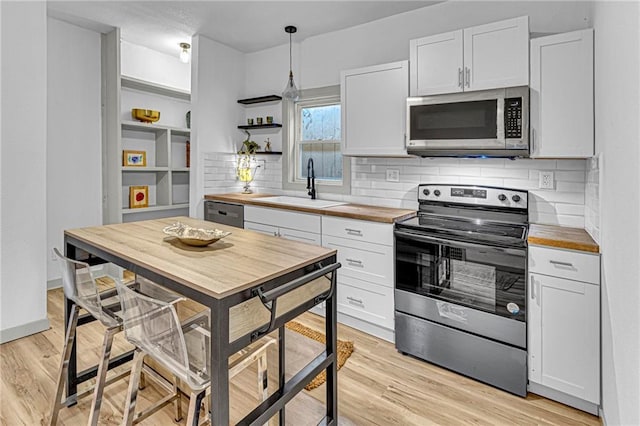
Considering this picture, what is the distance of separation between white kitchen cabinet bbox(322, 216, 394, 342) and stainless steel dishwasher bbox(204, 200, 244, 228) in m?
1.08

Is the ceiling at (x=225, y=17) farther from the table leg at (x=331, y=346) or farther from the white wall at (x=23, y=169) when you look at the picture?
the table leg at (x=331, y=346)

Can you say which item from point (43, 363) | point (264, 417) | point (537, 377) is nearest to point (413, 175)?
point (537, 377)

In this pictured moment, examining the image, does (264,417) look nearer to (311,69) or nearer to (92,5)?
(311,69)

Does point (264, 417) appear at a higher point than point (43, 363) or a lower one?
higher

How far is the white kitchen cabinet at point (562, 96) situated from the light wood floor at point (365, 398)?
146cm

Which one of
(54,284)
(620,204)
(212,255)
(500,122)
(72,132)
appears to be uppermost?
(72,132)

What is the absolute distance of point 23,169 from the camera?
2746mm

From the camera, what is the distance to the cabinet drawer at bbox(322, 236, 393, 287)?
270cm

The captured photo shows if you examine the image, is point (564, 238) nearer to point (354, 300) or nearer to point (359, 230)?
point (359, 230)

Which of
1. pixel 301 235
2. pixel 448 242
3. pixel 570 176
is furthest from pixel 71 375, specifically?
pixel 570 176

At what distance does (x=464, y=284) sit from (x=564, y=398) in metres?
0.77

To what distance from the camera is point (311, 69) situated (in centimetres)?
384

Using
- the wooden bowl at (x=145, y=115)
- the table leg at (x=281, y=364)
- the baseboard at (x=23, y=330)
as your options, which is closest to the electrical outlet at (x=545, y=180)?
the table leg at (x=281, y=364)

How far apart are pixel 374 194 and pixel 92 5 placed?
120 inches
